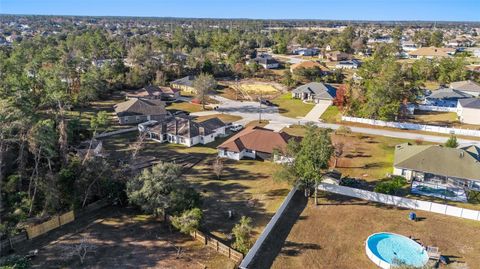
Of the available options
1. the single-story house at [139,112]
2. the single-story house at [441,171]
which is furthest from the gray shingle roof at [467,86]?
the single-story house at [139,112]

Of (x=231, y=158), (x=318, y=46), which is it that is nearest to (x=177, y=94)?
(x=231, y=158)

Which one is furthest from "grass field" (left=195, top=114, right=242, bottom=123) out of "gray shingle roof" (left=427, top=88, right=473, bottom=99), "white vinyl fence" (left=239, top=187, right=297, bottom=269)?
"gray shingle roof" (left=427, top=88, right=473, bottom=99)

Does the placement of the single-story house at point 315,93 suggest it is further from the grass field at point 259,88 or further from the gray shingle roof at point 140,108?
the gray shingle roof at point 140,108

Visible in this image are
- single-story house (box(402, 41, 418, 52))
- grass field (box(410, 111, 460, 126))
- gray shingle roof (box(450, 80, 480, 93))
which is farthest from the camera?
single-story house (box(402, 41, 418, 52))

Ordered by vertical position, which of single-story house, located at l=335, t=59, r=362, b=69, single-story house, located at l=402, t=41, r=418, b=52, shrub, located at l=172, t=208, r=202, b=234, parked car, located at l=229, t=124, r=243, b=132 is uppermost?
single-story house, located at l=402, t=41, r=418, b=52

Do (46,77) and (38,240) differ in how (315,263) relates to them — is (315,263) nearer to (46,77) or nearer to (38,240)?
(38,240)

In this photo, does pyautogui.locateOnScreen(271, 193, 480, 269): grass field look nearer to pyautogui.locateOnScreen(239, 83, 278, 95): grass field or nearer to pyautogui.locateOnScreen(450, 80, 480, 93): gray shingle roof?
pyautogui.locateOnScreen(239, 83, 278, 95): grass field
